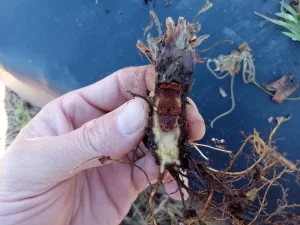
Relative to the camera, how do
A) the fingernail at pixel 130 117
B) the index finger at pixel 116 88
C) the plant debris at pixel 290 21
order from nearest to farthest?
the fingernail at pixel 130 117 < the index finger at pixel 116 88 < the plant debris at pixel 290 21

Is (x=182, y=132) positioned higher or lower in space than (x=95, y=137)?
lower

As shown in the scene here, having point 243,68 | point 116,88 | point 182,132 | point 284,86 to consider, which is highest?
point 116,88

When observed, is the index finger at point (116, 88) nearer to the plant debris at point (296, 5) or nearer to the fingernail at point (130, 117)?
the fingernail at point (130, 117)

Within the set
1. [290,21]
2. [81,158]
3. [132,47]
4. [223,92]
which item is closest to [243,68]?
[223,92]

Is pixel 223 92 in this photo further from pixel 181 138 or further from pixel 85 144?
pixel 85 144

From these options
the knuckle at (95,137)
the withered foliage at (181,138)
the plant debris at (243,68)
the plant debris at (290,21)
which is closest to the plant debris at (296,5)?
the plant debris at (290,21)

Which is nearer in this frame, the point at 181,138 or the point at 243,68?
the point at 181,138
